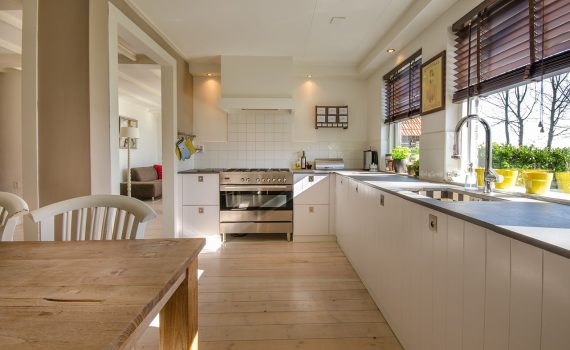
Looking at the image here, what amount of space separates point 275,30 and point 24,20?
6.59ft

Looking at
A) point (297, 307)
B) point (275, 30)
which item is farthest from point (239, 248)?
point (275, 30)

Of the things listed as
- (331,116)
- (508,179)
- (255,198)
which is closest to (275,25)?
(331,116)

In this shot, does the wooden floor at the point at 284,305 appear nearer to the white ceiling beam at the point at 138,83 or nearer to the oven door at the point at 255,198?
the oven door at the point at 255,198

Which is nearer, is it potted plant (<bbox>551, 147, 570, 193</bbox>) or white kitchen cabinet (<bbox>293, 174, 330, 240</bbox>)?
potted plant (<bbox>551, 147, 570, 193</bbox>)

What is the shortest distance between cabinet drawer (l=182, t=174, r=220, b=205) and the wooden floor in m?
0.71

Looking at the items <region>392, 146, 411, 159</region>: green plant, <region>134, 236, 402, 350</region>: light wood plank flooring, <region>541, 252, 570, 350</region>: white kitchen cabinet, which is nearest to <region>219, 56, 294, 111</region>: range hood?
<region>392, 146, 411, 159</region>: green plant

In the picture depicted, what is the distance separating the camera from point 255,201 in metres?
3.83

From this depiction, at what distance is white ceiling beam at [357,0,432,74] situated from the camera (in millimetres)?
2490

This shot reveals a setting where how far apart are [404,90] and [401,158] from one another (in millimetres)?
745

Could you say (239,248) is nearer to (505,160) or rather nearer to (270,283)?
(270,283)

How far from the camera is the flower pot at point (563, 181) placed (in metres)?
1.52

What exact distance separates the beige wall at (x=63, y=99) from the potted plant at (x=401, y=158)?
2927 millimetres

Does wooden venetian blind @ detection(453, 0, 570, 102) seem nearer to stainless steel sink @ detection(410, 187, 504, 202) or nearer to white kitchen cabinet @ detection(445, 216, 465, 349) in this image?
stainless steel sink @ detection(410, 187, 504, 202)

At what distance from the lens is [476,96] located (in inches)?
86.9
